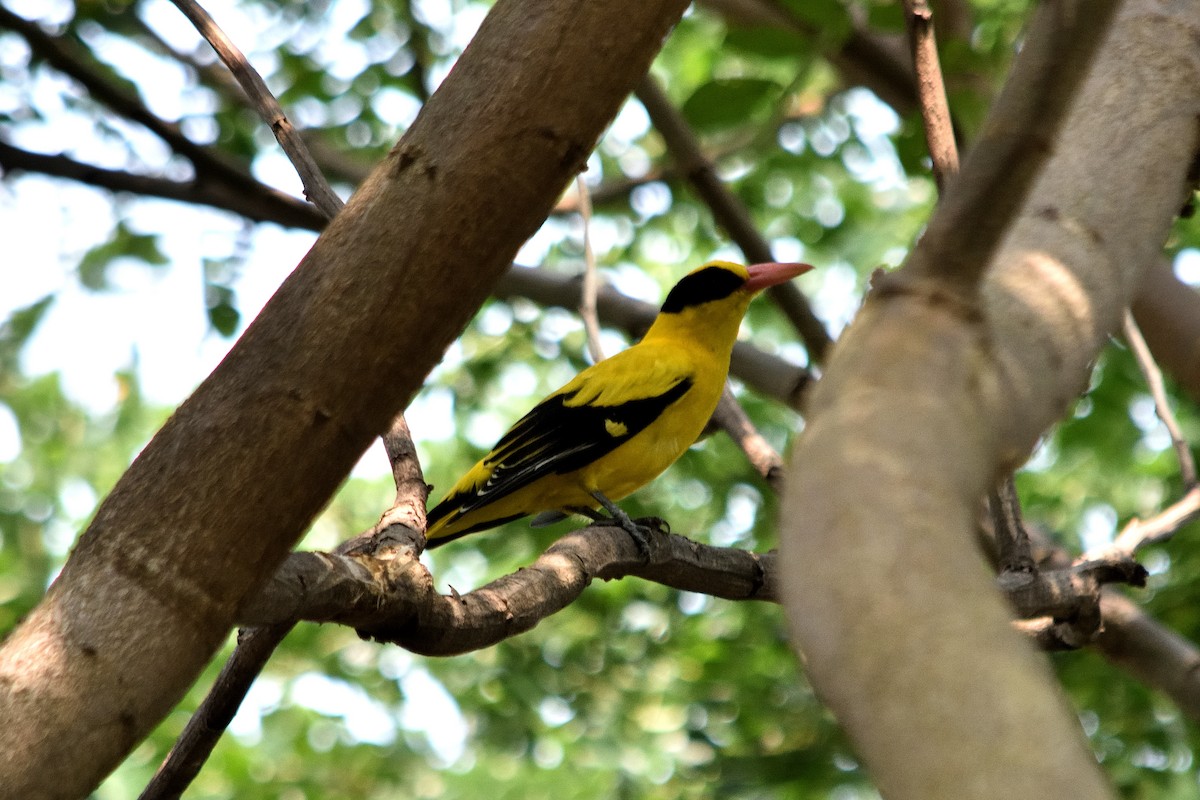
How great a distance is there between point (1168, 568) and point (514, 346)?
3.21 m

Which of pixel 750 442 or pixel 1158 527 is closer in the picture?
pixel 1158 527

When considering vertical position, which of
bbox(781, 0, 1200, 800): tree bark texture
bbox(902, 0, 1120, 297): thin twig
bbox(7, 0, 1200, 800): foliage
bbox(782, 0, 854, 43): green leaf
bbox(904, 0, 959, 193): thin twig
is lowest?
bbox(7, 0, 1200, 800): foliage

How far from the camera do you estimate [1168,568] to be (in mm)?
5117

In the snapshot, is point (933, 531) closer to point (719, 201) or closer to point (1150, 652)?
point (1150, 652)

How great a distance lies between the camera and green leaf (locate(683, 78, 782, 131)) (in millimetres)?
2891

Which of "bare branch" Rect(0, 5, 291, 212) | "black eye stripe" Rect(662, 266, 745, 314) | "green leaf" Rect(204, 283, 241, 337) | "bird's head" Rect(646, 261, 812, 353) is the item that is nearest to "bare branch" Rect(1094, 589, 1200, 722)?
"bird's head" Rect(646, 261, 812, 353)

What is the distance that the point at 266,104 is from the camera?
282 centimetres

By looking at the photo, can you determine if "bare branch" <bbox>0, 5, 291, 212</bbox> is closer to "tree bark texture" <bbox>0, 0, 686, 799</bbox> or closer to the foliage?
the foliage

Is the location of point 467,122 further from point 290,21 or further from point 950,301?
point 290,21

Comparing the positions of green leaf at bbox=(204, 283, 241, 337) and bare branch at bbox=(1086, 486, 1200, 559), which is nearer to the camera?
bare branch at bbox=(1086, 486, 1200, 559)

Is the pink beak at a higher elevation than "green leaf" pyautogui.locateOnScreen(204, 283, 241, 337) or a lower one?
higher

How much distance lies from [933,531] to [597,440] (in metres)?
3.86

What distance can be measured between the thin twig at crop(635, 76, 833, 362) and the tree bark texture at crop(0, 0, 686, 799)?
224 centimetres

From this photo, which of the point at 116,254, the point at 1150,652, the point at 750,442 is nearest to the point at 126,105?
the point at 116,254
